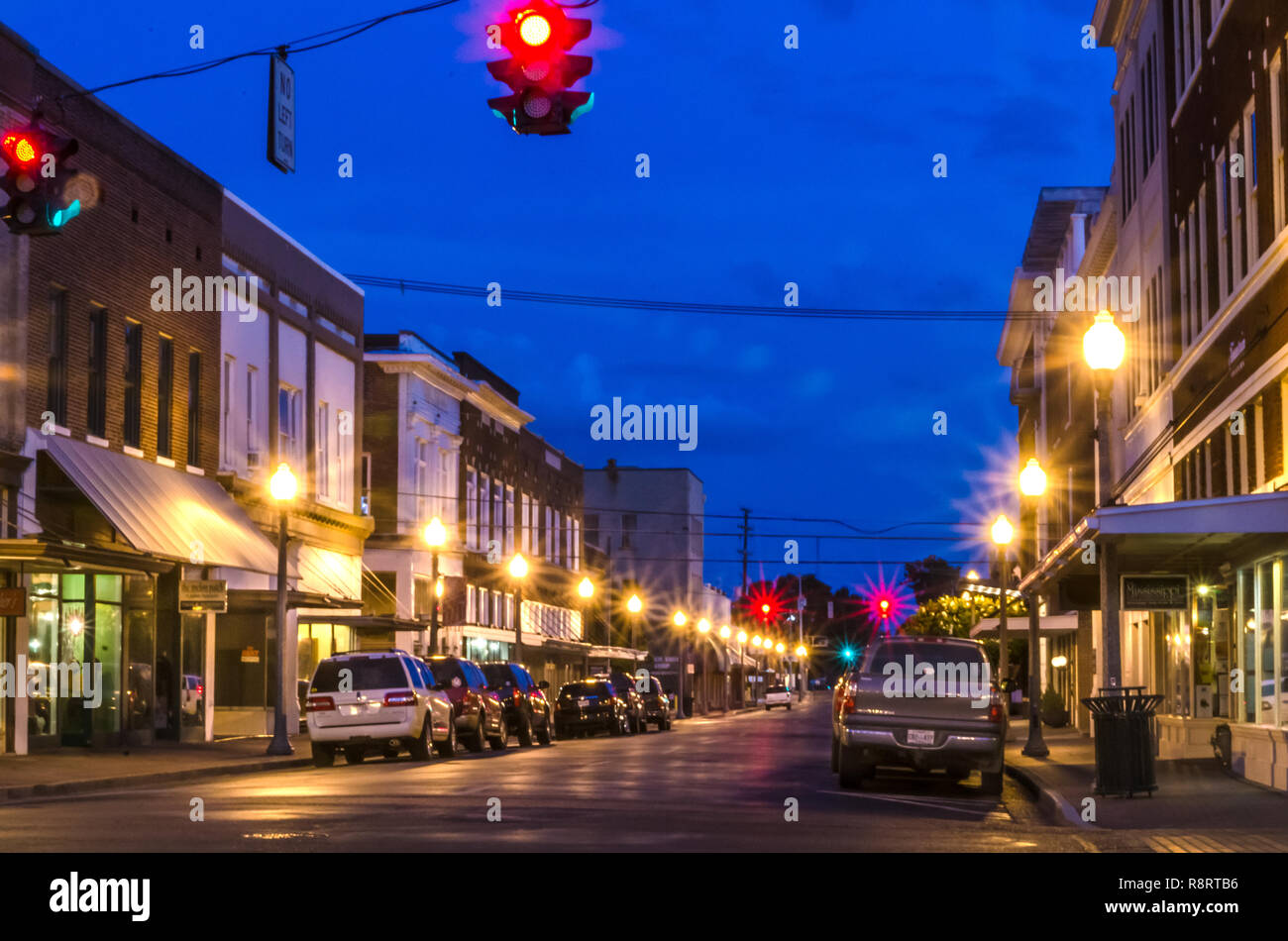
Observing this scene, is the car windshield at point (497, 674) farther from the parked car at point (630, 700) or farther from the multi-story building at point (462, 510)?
the parked car at point (630, 700)

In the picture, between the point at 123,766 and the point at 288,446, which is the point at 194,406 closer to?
the point at 288,446

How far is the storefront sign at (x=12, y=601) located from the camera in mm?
26875

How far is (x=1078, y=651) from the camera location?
4781 cm

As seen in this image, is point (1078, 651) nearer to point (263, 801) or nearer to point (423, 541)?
point (423, 541)

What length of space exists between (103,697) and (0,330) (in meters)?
7.27

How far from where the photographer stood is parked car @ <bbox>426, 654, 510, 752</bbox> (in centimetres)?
3375

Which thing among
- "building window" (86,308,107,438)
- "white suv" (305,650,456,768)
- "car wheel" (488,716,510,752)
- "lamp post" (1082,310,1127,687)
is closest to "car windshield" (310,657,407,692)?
"white suv" (305,650,456,768)

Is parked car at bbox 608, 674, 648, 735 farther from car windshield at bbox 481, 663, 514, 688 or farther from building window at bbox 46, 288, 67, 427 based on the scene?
building window at bbox 46, 288, 67, 427

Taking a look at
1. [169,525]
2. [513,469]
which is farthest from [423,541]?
[169,525]

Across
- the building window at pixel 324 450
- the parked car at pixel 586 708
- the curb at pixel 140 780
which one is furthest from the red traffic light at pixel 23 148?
the parked car at pixel 586 708

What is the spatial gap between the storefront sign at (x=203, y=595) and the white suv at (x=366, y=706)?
15.6 ft

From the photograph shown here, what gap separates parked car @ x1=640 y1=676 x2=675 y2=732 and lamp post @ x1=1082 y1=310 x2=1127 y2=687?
1290 inches
